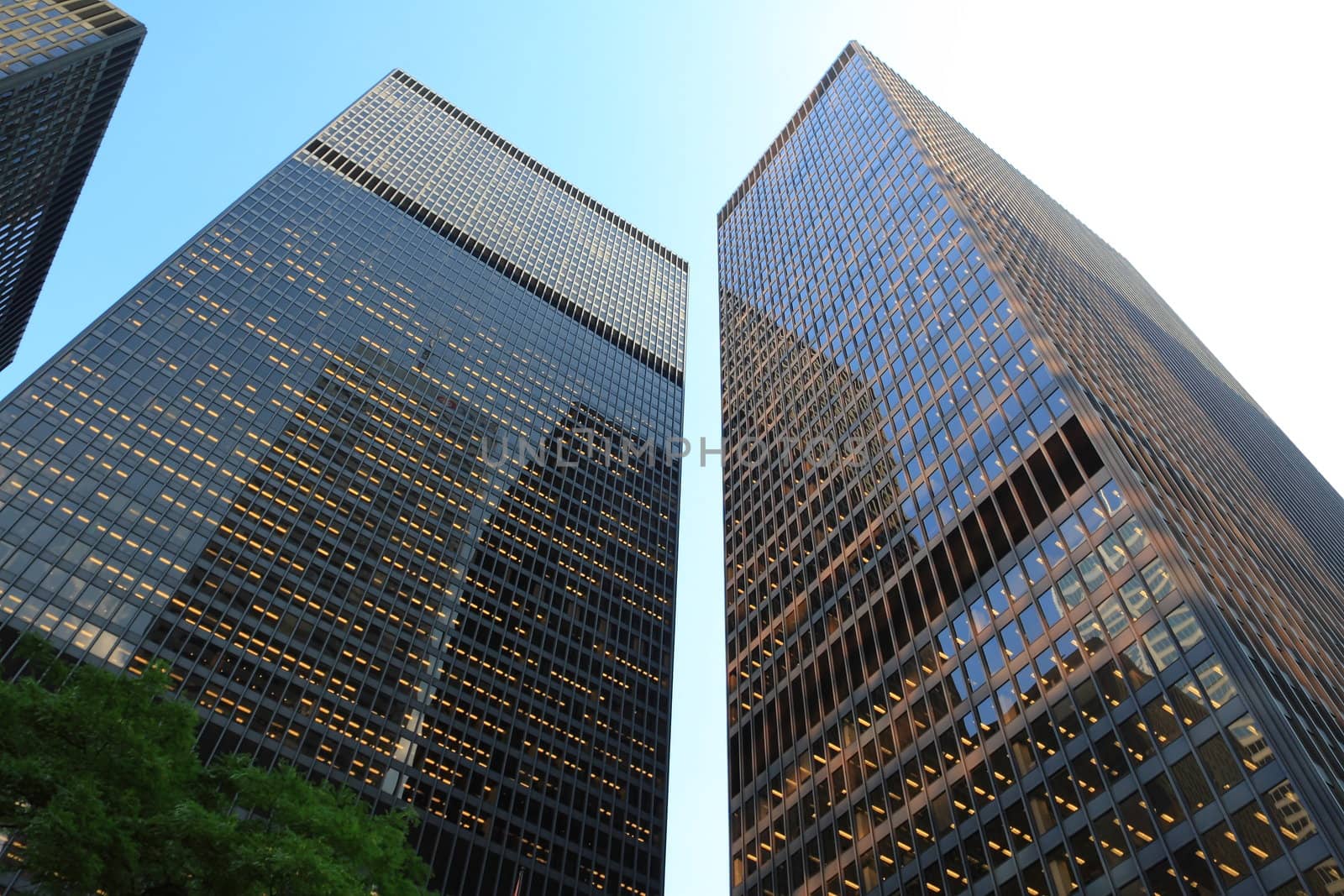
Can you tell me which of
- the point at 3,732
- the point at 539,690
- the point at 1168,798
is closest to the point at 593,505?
the point at 539,690

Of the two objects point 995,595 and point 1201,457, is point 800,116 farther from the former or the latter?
point 995,595

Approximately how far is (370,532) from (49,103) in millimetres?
Answer: 50761

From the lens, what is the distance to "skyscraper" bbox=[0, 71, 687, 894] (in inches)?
3529

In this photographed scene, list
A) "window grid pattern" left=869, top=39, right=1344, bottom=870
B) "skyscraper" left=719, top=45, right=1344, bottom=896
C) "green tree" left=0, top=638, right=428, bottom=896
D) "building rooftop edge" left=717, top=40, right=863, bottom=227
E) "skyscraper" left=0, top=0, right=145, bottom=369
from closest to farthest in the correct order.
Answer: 1. "green tree" left=0, top=638, right=428, bottom=896
2. "skyscraper" left=719, top=45, right=1344, bottom=896
3. "window grid pattern" left=869, top=39, right=1344, bottom=870
4. "skyscraper" left=0, top=0, right=145, bottom=369
5. "building rooftop edge" left=717, top=40, right=863, bottom=227

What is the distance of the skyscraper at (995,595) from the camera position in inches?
1671

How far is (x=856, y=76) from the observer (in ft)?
462

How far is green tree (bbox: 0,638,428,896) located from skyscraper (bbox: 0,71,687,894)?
189 feet

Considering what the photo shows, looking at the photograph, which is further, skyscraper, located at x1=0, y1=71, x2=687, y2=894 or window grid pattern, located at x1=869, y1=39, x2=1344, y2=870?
skyscraper, located at x1=0, y1=71, x2=687, y2=894

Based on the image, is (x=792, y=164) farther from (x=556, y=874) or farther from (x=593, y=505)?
(x=556, y=874)

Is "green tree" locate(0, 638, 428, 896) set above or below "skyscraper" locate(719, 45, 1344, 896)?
below

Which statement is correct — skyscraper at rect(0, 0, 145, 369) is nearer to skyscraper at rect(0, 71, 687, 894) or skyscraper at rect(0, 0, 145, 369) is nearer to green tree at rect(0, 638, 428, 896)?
skyscraper at rect(0, 71, 687, 894)

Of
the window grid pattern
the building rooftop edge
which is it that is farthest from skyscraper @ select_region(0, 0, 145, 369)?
the building rooftop edge

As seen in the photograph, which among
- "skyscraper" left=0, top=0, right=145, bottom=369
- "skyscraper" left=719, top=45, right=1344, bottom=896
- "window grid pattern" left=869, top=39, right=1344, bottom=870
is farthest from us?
"skyscraper" left=0, top=0, right=145, bottom=369

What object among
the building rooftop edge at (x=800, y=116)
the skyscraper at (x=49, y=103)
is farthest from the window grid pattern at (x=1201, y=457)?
the skyscraper at (x=49, y=103)
